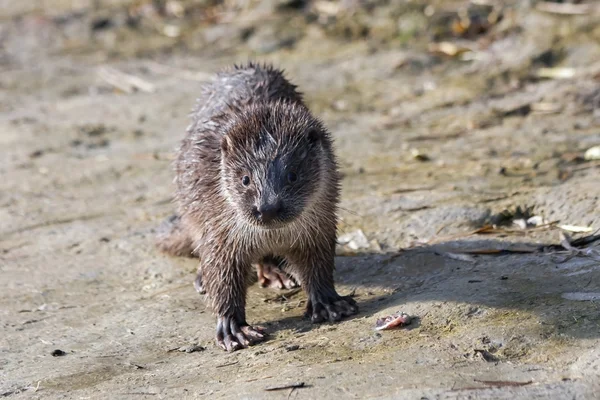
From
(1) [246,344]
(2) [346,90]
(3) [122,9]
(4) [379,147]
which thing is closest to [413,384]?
(1) [246,344]

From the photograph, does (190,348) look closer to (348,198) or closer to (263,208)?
(263,208)

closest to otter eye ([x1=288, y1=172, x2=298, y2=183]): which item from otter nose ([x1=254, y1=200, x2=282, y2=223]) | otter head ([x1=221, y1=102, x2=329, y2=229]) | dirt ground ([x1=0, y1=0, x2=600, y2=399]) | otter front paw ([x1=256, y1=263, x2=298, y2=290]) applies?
otter head ([x1=221, y1=102, x2=329, y2=229])

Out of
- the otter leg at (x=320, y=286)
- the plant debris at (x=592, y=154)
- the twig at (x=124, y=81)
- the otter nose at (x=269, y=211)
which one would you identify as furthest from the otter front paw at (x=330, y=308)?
the twig at (x=124, y=81)

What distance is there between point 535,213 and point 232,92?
1963 mm

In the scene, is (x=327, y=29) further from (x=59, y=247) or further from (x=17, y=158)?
(x=59, y=247)

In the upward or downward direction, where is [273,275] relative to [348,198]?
downward

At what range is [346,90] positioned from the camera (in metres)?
9.45

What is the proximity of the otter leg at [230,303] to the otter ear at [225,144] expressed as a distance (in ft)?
1.92

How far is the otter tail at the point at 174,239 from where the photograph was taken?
580 cm

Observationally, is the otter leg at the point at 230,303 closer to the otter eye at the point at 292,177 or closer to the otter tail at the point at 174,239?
the otter eye at the point at 292,177

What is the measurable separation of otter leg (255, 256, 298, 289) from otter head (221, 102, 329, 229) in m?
0.75

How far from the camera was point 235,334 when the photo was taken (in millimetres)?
4582

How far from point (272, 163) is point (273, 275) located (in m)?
1.04

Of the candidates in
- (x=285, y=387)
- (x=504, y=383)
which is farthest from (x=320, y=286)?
(x=504, y=383)
